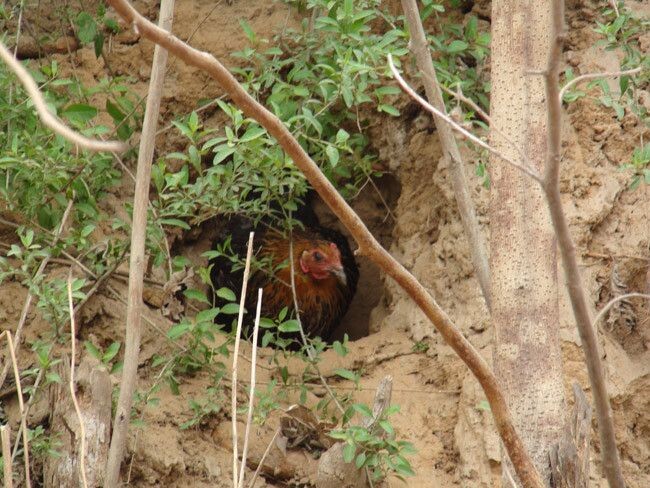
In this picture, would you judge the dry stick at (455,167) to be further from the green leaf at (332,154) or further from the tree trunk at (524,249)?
the green leaf at (332,154)

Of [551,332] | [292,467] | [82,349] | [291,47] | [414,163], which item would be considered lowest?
[292,467]

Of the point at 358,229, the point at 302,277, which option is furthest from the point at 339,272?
the point at 358,229

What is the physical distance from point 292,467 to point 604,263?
55.6 inches

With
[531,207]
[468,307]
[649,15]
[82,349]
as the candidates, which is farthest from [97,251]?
[649,15]

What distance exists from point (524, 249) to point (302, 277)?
2.67 meters

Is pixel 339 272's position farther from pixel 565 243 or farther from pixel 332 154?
pixel 565 243

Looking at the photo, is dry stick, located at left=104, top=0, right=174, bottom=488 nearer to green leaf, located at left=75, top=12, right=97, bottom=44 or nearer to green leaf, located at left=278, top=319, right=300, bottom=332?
green leaf, located at left=278, top=319, right=300, bottom=332

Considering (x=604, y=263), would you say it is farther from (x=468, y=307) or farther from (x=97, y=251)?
(x=97, y=251)

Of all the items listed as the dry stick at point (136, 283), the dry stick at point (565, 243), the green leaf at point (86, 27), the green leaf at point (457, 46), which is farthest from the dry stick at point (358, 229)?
the green leaf at point (86, 27)

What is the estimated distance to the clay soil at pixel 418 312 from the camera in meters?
3.69

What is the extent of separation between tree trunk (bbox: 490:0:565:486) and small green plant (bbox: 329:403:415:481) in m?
0.67

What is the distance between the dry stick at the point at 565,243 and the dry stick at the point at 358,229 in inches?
4.2

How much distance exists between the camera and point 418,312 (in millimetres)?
4352

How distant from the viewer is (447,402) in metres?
3.97
